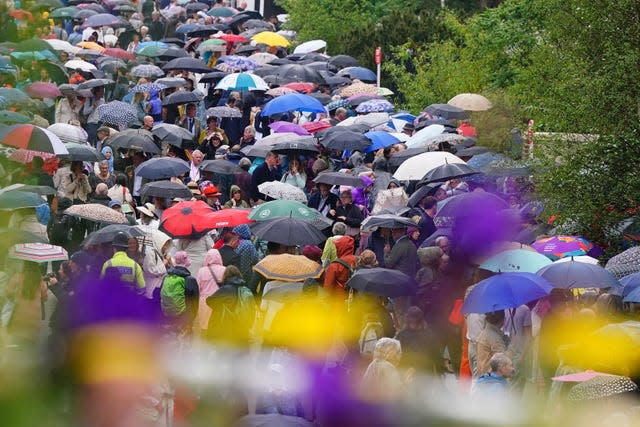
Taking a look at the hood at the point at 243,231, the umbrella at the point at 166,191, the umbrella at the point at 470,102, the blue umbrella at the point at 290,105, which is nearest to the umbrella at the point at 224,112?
the blue umbrella at the point at 290,105

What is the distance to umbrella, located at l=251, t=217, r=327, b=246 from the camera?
13555mm

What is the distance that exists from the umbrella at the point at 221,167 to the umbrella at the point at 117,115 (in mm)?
3424

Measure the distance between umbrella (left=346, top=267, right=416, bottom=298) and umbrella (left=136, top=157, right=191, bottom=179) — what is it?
6.00 metres

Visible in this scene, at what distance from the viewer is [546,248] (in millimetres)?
13141

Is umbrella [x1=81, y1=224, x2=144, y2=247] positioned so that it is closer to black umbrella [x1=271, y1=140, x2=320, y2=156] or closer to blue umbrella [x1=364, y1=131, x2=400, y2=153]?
black umbrella [x1=271, y1=140, x2=320, y2=156]

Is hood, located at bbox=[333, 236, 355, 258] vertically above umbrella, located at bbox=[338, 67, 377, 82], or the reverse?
hood, located at bbox=[333, 236, 355, 258]

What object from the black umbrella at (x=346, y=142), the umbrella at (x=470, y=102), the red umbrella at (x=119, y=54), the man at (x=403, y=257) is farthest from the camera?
the red umbrella at (x=119, y=54)

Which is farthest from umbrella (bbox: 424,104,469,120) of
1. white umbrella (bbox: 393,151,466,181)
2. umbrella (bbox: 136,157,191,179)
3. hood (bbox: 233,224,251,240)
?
hood (bbox: 233,224,251,240)

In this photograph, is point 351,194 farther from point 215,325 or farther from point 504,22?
point 504,22

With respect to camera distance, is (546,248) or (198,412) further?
(546,248)

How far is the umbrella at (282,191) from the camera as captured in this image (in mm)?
16422

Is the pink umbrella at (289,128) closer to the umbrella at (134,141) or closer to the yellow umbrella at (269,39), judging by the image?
the umbrella at (134,141)

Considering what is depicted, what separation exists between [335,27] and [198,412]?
114 ft

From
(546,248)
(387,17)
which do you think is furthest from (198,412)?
Result: (387,17)
